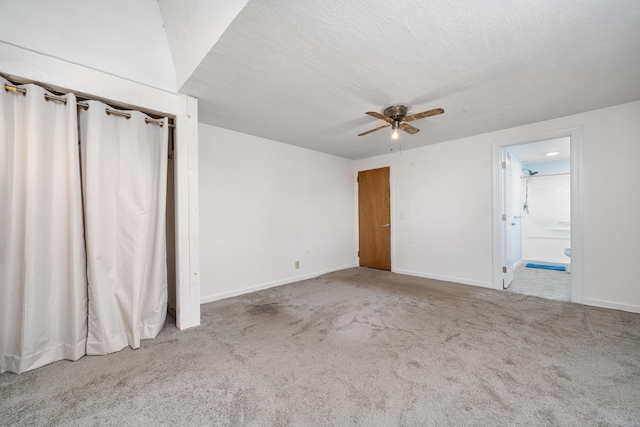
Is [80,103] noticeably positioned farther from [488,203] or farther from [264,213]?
[488,203]

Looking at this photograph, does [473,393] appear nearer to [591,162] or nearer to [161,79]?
[591,162]

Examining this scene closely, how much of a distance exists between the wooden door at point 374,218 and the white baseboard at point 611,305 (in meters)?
2.63

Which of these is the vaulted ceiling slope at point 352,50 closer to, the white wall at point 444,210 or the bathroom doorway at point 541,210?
the white wall at point 444,210

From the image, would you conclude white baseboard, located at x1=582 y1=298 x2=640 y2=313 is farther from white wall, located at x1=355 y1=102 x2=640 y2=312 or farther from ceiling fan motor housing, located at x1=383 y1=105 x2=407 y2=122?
ceiling fan motor housing, located at x1=383 y1=105 x2=407 y2=122

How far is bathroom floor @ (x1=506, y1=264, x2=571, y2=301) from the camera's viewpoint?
339 cm

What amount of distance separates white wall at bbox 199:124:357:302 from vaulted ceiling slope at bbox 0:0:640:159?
78 cm

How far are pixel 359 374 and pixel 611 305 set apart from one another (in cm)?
322

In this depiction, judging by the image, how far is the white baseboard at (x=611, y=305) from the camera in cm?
273

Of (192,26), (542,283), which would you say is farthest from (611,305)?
(192,26)

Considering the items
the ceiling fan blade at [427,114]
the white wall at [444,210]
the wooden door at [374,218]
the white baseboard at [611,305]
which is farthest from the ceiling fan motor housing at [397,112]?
A: the white baseboard at [611,305]

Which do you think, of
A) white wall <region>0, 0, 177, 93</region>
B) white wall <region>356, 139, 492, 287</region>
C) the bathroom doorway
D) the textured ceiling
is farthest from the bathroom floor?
white wall <region>0, 0, 177, 93</region>

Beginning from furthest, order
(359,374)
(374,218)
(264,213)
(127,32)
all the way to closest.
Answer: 1. (374,218)
2. (264,213)
3. (127,32)
4. (359,374)

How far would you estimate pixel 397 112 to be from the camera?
2736 mm

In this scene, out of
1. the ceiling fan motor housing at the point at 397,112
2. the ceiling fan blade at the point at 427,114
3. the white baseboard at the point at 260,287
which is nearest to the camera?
the ceiling fan blade at the point at 427,114
